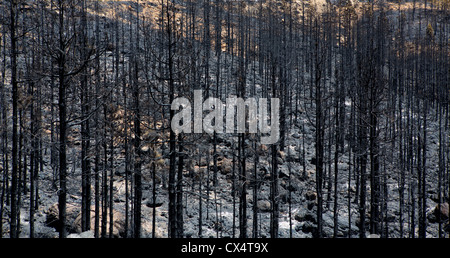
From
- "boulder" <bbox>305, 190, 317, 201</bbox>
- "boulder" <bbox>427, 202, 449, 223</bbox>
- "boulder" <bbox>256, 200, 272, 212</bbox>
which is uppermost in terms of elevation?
"boulder" <bbox>305, 190, 317, 201</bbox>

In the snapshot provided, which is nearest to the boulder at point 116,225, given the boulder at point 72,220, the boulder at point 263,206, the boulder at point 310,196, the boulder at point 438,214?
the boulder at point 72,220

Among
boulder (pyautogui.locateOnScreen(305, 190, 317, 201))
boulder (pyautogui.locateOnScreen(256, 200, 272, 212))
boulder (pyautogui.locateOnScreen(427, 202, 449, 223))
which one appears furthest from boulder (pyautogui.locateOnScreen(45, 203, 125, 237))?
boulder (pyautogui.locateOnScreen(427, 202, 449, 223))

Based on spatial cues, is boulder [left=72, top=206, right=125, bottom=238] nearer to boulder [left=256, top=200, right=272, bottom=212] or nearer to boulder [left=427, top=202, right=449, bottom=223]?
boulder [left=256, top=200, right=272, bottom=212]

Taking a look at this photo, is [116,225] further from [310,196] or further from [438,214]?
[438,214]

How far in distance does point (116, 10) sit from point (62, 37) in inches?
2497

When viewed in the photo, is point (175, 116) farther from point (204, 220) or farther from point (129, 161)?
point (204, 220)

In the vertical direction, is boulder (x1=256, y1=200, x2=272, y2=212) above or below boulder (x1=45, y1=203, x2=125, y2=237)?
below

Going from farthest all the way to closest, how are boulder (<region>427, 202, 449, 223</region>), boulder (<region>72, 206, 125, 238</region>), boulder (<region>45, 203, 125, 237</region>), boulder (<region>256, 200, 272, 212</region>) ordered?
1. boulder (<region>427, 202, 449, 223</region>)
2. boulder (<region>256, 200, 272, 212</region>)
3. boulder (<region>45, 203, 125, 237</region>)
4. boulder (<region>72, 206, 125, 238</region>)

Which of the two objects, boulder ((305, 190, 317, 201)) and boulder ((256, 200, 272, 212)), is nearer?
boulder ((256, 200, 272, 212))

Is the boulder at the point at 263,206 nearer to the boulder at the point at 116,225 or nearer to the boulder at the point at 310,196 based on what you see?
the boulder at the point at 310,196

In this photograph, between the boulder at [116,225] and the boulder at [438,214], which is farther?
the boulder at [438,214]

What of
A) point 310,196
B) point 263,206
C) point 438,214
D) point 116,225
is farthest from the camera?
point 310,196

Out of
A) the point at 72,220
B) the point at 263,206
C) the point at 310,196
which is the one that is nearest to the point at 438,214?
the point at 310,196

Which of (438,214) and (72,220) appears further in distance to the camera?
(438,214)
